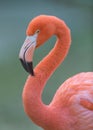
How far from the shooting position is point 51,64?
1.15 meters

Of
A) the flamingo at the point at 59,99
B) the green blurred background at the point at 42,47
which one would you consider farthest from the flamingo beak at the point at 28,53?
the green blurred background at the point at 42,47

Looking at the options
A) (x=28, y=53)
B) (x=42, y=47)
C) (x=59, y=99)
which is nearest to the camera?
(x=28, y=53)

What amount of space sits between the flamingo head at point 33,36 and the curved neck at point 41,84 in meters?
0.03

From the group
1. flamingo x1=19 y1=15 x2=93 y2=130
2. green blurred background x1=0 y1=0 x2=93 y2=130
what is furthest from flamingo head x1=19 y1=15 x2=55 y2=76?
green blurred background x1=0 y1=0 x2=93 y2=130

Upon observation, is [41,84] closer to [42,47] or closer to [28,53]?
[28,53]

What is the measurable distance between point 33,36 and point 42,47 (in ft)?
4.85

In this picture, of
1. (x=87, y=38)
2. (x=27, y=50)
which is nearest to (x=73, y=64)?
(x=87, y=38)

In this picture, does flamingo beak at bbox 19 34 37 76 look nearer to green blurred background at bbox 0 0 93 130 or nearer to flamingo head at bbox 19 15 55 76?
flamingo head at bbox 19 15 55 76

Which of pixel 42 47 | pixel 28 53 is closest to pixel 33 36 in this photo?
pixel 28 53

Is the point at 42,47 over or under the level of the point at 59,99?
over

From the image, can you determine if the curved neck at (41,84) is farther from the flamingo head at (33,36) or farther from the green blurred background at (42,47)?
the green blurred background at (42,47)

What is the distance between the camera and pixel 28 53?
1.07 m

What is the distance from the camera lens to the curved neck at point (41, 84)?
1.11 metres

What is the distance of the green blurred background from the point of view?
233 centimetres
